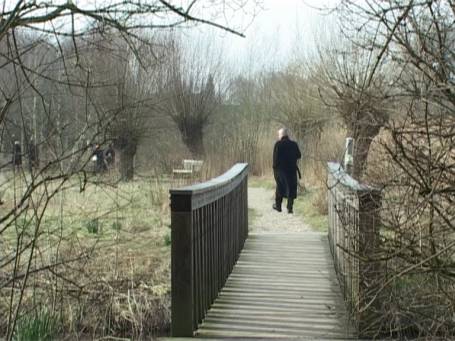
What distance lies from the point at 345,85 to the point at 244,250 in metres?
5.24

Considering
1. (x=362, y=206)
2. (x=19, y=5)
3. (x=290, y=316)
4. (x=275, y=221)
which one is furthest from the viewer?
(x=275, y=221)

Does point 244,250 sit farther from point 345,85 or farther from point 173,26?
point 173,26

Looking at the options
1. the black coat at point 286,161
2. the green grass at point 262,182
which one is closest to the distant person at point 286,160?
the black coat at point 286,161

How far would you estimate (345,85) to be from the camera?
12.5ft

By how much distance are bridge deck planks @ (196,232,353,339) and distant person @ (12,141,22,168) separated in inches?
95.4

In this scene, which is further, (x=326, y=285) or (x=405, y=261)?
(x=326, y=285)

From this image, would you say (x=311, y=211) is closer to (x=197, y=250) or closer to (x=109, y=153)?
(x=109, y=153)

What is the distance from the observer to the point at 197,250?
5.19m

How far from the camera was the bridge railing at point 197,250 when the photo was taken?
16.1 ft

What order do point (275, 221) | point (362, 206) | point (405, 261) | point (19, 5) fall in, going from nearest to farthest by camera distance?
point (19, 5), point (405, 261), point (362, 206), point (275, 221)

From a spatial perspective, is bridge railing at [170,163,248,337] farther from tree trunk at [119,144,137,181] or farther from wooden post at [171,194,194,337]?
tree trunk at [119,144,137,181]

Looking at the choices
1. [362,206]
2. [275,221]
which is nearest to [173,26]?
[362,206]

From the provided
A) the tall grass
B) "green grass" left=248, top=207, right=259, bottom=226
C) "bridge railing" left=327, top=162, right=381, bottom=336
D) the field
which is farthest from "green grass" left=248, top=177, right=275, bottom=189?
"bridge railing" left=327, top=162, right=381, bottom=336

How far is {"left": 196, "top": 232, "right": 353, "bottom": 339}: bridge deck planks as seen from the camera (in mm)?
5449
